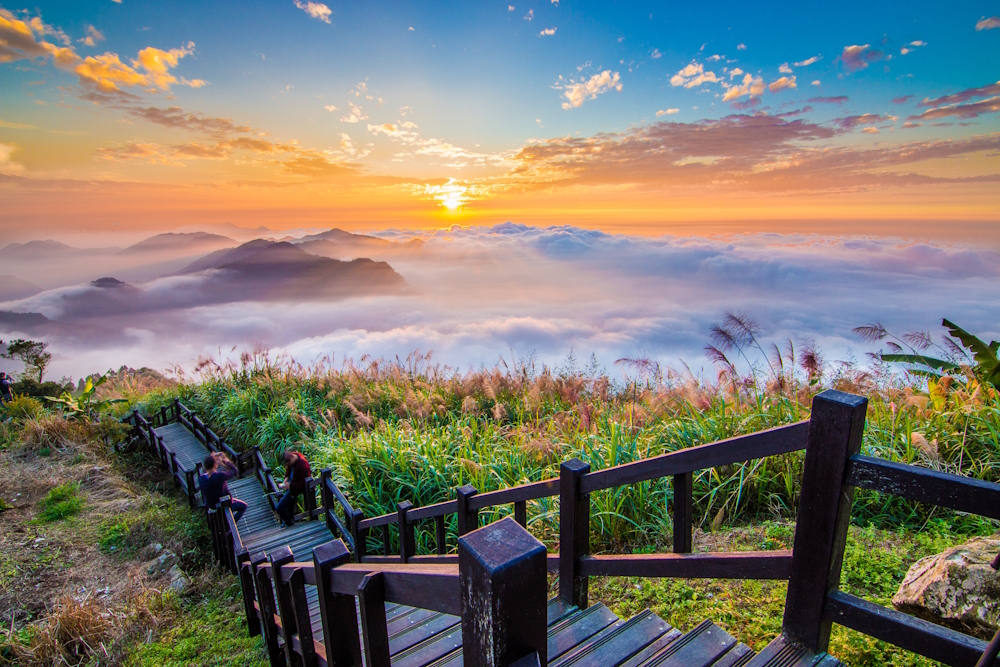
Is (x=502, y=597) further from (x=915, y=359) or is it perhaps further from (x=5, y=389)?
(x=5, y=389)

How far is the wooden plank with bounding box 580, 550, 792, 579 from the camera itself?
2268 millimetres

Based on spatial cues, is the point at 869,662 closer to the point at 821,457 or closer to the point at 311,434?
A: the point at 821,457

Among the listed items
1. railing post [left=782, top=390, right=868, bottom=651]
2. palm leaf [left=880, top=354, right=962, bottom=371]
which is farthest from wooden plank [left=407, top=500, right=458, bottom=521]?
palm leaf [left=880, top=354, right=962, bottom=371]

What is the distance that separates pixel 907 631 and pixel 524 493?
1.91m

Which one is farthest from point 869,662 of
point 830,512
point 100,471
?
point 100,471

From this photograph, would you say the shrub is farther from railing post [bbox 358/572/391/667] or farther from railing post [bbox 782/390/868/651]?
railing post [bbox 782/390/868/651]

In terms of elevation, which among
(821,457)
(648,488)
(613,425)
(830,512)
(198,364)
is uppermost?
(821,457)

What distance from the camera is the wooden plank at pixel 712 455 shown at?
211 cm

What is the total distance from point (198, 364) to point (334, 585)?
51.9 ft

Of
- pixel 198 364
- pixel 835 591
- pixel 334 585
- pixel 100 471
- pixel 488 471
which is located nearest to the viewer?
pixel 334 585

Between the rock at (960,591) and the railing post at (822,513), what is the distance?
150 centimetres

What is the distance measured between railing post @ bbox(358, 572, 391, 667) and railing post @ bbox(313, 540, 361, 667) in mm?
343

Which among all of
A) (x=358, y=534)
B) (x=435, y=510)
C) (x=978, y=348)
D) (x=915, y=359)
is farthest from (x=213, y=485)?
(x=915, y=359)

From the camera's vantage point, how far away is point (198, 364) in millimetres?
15273
